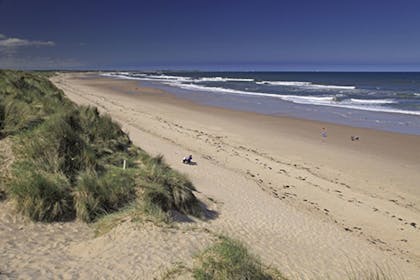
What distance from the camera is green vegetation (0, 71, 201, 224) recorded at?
20.2ft

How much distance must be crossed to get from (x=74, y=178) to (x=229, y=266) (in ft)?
13.6

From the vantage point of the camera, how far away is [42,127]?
8.46 m

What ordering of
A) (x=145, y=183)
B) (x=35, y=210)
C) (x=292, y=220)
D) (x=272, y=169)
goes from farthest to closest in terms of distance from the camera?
(x=272, y=169)
(x=292, y=220)
(x=145, y=183)
(x=35, y=210)

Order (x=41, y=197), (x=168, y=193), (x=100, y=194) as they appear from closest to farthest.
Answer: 1. (x=41, y=197)
2. (x=100, y=194)
3. (x=168, y=193)

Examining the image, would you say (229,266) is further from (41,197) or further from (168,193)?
(41,197)

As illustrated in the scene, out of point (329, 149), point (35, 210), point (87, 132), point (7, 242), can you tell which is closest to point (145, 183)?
point (35, 210)

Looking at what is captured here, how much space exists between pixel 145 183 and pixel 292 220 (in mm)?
3339

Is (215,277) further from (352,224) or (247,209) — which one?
(352,224)

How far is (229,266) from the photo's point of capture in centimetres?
429

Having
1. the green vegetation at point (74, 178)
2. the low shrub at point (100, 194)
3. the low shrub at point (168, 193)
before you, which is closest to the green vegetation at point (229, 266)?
the green vegetation at point (74, 178)

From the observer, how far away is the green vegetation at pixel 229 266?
13.9ft

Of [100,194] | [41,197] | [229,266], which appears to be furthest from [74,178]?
[229,266]

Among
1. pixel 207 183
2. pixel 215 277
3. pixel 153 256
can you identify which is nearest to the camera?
pixel 215 277

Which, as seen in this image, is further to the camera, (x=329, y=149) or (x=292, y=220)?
(x=329, y=149)
